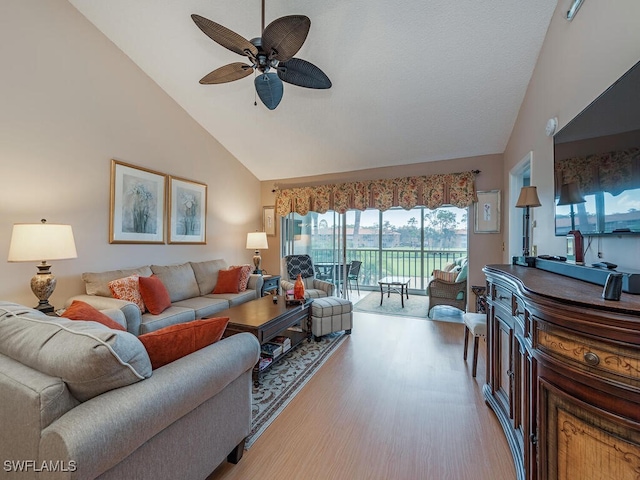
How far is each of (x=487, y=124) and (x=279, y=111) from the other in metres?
2.64

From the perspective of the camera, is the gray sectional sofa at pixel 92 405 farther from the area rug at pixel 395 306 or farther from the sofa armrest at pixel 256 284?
the area rug at pixel 395 306

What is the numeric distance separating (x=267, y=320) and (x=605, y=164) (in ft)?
7.93

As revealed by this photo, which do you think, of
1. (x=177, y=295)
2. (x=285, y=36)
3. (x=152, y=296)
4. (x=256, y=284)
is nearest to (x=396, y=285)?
(x=256, y=284)

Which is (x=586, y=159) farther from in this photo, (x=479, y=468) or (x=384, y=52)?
(x=384, y=52)

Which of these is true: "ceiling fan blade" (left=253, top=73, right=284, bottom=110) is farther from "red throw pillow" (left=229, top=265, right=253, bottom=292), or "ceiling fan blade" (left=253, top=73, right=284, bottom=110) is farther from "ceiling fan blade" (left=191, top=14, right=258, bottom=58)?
"red throw pillow" (left=229, top=265, right=253, bottom=292)

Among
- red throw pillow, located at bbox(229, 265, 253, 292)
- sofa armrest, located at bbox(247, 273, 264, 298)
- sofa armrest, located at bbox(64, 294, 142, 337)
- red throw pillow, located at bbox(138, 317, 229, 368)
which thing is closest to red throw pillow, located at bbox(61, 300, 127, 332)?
red throw pillow, located at bbox(138, 317, 229, 368)

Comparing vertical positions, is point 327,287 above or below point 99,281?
below

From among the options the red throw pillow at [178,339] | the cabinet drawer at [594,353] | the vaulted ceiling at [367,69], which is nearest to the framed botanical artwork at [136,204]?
the vaulted ceiling at [367,69]

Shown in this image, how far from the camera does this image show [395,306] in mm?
5074

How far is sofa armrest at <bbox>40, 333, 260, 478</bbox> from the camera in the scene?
2.60 feet

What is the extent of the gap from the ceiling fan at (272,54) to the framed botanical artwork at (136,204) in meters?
1.68

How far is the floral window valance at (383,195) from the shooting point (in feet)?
13.3
